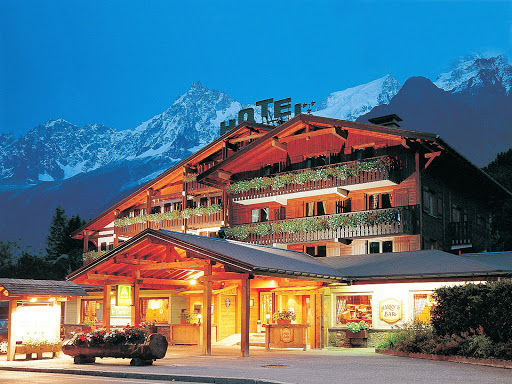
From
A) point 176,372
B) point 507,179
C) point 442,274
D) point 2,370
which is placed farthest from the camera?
point 507,179

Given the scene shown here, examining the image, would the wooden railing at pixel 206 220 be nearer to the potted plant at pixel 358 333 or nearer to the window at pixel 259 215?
the window at pixel 259 215

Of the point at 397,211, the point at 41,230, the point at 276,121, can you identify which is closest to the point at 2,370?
the point at 397,211

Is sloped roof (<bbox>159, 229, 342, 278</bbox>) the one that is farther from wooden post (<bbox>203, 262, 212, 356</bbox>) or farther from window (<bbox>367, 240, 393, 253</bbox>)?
window (<bbox>367, 240, 393, 253</bbox>)

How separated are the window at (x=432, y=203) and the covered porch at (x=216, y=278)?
6.30m

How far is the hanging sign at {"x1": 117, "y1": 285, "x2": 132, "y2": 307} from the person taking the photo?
79.7 feet

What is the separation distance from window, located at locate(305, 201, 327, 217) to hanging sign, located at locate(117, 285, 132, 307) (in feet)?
45.4

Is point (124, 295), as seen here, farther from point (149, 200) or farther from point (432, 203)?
point (149, 200)

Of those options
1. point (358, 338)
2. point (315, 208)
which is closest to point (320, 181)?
point (315, 208)

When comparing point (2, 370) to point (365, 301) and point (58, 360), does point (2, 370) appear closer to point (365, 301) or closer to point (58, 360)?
point (58, 360)

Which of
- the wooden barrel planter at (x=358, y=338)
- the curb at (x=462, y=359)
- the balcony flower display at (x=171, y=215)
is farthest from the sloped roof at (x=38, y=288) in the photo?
the balcony flower display at (x=171, y=215)

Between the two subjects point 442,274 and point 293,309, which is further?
point 293,309

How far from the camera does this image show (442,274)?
26.5m

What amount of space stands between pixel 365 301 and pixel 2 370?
15.4 m

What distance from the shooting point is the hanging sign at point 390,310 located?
28781 mm
